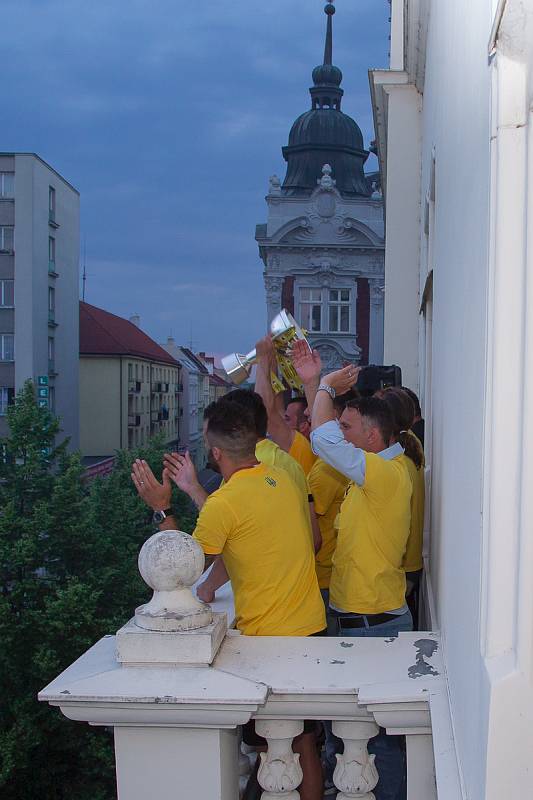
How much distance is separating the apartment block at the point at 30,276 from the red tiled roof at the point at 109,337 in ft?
28.5

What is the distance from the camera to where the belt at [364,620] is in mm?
3252

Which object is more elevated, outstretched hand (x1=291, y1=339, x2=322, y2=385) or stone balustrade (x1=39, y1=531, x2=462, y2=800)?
outstretched hand (x1=291, y1=339, x2=322, y2=385)

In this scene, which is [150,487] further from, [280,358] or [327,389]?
[280,358]

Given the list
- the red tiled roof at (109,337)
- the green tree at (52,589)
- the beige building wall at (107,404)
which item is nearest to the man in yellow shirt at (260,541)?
the green tree at (52,589)

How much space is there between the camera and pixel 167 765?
2438 millimetres

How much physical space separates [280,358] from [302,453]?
0.57 metres

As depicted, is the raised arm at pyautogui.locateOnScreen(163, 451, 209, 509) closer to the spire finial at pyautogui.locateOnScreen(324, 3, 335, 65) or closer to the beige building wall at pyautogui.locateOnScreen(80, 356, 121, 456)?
the beige building wall at pyautogui.locateOnScreen(80, 356, 121, 456)

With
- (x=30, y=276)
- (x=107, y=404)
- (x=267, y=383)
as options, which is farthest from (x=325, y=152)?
(x=267, y=383)

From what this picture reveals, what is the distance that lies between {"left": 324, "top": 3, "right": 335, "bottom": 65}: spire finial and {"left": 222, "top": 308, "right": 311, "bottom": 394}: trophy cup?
192ft

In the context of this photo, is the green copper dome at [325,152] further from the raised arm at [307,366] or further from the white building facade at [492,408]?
the white building facade at [492,408]

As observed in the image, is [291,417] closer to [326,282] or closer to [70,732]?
[70,732]

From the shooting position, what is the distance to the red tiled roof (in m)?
57.5

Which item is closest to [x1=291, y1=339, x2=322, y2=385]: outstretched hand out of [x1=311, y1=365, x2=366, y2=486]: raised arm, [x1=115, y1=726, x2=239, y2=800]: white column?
[x1=311, y1=365, x2=366, y2=486]: raised arm

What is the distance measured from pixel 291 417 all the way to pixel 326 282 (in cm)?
4037
